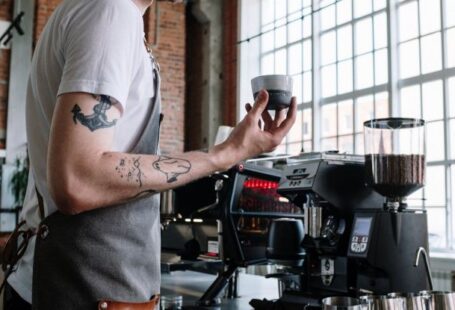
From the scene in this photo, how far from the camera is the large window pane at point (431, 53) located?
17.9 ft

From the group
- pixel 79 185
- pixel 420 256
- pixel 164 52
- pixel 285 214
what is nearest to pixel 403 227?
pixel 420 256

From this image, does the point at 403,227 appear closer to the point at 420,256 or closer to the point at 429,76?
the point at 420,256

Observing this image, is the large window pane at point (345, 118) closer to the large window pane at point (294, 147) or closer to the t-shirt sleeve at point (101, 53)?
the large window pane at point (294, 147)

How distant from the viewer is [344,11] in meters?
6.57

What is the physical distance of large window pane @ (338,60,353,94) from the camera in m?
6.44

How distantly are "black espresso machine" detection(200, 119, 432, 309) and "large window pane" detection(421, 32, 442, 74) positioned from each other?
12.8 ft

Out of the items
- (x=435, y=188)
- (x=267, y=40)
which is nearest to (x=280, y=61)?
(x=267, y=40)

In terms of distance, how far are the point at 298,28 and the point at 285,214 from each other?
5.27 metres

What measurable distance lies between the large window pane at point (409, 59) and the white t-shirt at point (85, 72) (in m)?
5.11

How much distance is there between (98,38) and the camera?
899 millimetres

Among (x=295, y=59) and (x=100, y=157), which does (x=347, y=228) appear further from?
(x=295, y=59)

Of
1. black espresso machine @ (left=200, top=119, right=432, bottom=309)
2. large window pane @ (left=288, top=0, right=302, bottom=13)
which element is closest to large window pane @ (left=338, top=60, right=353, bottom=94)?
large window pane @ (left=288, top=0, right=302, bottom=13)

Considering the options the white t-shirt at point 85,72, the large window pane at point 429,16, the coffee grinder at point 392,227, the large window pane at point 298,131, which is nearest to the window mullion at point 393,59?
the large window pane at point 429,16

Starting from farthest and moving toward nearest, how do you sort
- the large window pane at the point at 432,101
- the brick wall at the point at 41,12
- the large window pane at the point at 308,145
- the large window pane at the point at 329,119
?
the brick wall at the point at 41,12 < the large window pane at the point at 308,145 < the large window pane at the point at 329,119 < the large window pane at the point at 432,101
